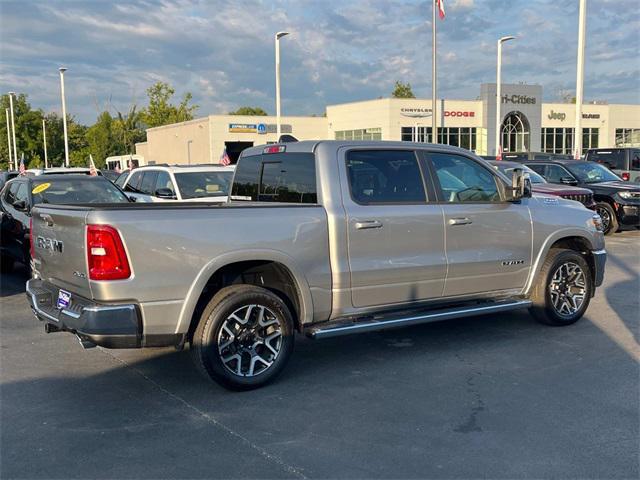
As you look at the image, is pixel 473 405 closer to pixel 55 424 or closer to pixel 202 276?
pixel 202 276

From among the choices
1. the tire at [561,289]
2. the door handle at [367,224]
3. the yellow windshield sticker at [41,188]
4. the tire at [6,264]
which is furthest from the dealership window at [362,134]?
the door handle at [367,224]

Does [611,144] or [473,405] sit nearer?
[473,405]

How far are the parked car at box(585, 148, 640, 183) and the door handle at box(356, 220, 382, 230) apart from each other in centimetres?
1686

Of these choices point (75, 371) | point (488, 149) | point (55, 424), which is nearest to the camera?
point (55, 424)

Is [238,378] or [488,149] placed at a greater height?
[488,149]

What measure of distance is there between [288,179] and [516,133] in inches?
2113

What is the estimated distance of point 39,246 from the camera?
16.8 ft

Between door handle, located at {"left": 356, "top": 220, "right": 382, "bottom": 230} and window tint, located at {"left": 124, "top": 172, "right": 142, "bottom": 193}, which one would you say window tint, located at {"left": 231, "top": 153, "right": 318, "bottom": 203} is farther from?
window tint, located at {"left": 124, "top": 172, "right": 142, "bottom": 193}

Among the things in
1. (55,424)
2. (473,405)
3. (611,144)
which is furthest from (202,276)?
(611,144)

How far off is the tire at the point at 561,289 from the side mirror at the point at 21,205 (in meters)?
7.23

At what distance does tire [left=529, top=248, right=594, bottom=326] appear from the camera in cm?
644

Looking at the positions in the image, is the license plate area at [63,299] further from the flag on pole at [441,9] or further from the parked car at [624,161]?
the flag on pole at [441,9]

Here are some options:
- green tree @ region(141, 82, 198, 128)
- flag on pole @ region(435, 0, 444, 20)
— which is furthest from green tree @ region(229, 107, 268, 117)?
flag on pole @ region(435, 0, 444, 20)

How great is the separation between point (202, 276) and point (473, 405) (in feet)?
7.22
